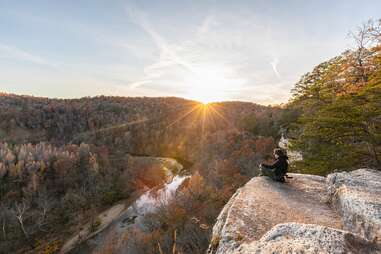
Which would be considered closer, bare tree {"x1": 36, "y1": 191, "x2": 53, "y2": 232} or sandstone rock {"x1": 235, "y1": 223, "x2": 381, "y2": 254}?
sandstone rock {"x1": 235, "y1": 223, "x2": 381, "y2": 254}

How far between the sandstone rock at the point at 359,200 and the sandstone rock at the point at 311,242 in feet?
2.57

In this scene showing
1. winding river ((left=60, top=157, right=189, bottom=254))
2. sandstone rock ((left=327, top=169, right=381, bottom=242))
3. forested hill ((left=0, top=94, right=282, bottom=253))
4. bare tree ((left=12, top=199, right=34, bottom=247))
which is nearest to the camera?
sandstone rock ((left=327, top=169, right=381, bottom=242))

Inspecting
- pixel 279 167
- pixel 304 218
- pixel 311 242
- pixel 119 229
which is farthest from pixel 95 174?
pixel 311 242

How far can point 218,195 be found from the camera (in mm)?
29219

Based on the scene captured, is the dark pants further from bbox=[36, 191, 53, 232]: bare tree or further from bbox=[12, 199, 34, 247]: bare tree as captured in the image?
bbox=[36, 191, 53, 232]: bare tree

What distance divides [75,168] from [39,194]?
9833 millimetres

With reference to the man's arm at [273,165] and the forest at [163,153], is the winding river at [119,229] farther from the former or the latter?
the man's arm at [273,165]

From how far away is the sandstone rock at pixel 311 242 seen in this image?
2.91 m

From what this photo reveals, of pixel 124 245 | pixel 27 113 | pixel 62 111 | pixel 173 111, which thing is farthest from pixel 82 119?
pixel 124 245

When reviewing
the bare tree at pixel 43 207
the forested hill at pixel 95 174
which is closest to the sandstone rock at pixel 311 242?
the forested hill at pixel 95 174

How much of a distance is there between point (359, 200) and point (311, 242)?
9.10 feet

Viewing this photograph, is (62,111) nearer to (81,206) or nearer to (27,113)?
(27,113)

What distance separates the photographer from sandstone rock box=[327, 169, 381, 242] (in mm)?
3973

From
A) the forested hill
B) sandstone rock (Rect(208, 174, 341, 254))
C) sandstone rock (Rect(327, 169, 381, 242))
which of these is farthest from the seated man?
the forested hill
